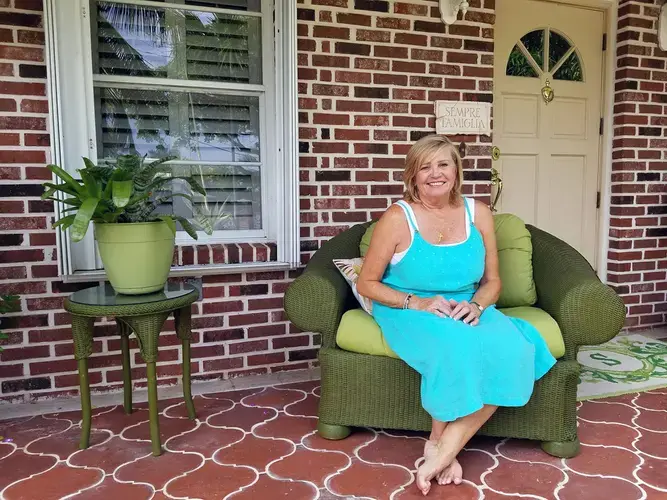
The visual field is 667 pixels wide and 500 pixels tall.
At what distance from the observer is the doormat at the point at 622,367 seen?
266 centimetres

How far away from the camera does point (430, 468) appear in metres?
1.83

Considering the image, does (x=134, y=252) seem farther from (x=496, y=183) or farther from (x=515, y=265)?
(x=496, y=183)

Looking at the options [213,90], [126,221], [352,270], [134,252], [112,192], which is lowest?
[352,270]

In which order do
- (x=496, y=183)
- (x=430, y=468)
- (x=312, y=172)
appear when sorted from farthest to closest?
(x=496, y=183), (x=312, y=172), (x=430, y=468)

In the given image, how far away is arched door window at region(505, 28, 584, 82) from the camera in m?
3.38

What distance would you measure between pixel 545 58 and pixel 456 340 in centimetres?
231

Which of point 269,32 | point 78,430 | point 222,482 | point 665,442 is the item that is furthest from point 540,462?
point 269,32

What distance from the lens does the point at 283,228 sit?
279 centimetres

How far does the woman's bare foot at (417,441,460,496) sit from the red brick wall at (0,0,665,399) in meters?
1.18

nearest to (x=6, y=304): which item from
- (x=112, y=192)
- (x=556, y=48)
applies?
(x=112, y=192)

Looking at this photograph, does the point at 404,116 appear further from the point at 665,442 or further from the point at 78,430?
the point at 78,430

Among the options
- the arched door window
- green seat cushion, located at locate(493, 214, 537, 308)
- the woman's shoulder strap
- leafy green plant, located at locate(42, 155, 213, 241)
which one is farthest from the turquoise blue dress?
the arched door window

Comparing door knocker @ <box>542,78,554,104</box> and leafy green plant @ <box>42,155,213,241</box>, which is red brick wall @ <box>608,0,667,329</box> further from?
leafy green plant @ <box>42,155,213,241</box>

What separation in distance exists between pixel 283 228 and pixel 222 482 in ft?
4.15
